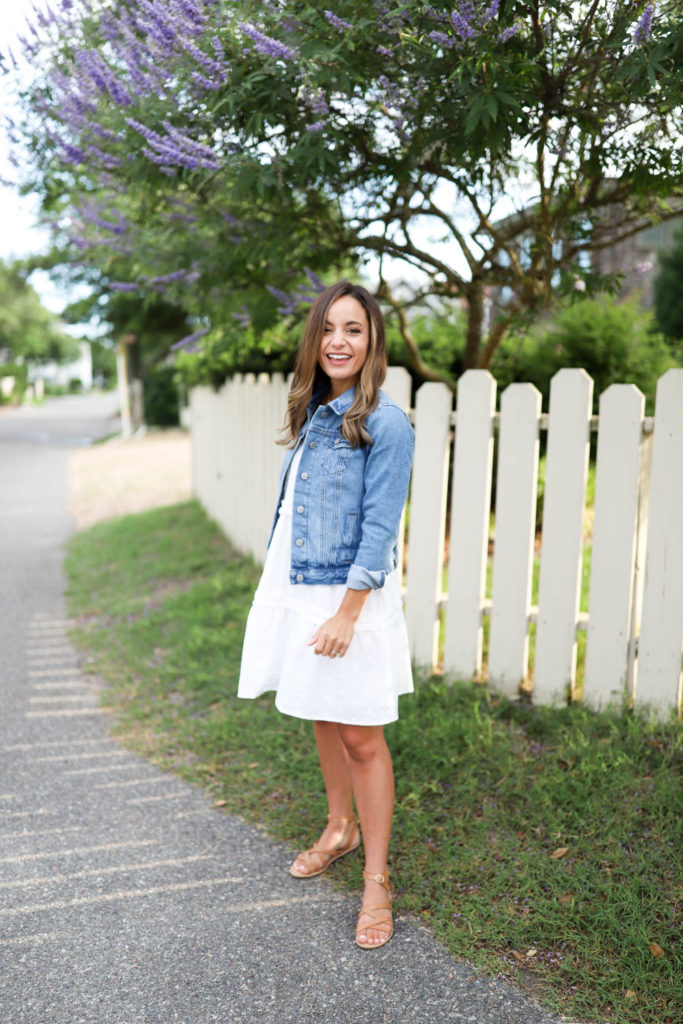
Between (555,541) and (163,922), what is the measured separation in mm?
2170

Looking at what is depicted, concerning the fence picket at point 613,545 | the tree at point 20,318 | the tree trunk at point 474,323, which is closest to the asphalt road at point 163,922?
the fence picket at point 613,545

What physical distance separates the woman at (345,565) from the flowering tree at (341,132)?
92cm

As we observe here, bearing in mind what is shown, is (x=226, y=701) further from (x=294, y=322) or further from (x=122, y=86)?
(x=122, y=86)

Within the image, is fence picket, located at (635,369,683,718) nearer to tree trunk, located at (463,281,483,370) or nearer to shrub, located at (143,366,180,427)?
tree trunk, located at (463,281,483,370)

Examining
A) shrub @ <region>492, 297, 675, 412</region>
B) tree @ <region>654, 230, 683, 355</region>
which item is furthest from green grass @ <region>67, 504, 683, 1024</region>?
tree @ <region>654, 230, 683, 355</region>

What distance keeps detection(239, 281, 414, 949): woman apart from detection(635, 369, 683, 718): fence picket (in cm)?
130

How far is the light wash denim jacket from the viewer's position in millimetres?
2547

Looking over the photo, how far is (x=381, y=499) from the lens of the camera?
8.38 ft

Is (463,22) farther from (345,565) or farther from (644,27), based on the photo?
(345,565)

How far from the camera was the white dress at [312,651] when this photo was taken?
8.77 feet

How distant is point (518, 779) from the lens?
3.30 meters

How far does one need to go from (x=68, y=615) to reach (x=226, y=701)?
2.42m

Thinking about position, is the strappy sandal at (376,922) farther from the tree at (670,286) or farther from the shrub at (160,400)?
the shrub at (160,400)

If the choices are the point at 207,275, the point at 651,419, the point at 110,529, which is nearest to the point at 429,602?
the point at 651,419
